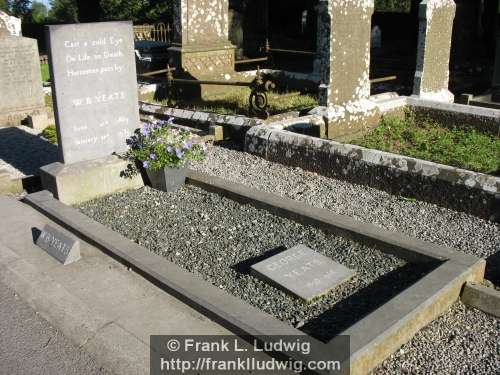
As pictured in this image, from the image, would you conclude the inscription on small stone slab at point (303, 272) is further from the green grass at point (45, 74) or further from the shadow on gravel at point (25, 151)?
the green grass at point (45, 74)

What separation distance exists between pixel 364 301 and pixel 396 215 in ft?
5.94

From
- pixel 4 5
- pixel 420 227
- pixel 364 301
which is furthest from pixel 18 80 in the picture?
pixel 4 5

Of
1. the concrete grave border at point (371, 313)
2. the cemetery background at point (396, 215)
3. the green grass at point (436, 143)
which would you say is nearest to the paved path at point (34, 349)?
the concrete grave border at point (371, 313)

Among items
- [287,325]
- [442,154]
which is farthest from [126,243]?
[442,154]

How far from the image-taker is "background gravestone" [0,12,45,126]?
366 inches

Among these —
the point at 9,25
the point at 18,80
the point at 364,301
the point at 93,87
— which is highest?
the point at 9,25

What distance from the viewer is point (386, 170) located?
19.2 ft

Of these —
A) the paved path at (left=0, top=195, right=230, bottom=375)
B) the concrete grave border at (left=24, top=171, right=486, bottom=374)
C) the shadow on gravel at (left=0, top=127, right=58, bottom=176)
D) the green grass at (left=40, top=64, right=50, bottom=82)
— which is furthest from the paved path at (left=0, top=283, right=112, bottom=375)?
the green grass at (left=40, top=64, right=50, bottom=82)

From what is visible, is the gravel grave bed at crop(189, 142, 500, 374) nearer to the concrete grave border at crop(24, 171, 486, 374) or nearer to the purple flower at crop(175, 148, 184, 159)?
the concrete grave border at crop(24, 171, 486, 374)

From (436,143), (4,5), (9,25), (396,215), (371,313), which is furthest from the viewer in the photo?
(4,5)

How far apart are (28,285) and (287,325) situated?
1.99 metres

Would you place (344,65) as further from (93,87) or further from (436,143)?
(93,87)

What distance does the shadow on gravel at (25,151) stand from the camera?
7.34m

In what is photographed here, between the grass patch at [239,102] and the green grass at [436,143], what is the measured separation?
166 cm
